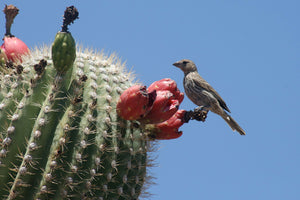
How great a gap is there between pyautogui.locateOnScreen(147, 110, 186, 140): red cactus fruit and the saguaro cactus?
0.22m

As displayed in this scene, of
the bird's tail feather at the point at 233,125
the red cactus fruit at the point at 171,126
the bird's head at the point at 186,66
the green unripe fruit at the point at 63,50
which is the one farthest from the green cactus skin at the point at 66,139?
the bird's tail feather at the point at 233,125

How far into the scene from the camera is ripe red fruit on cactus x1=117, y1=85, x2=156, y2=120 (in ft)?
10.6

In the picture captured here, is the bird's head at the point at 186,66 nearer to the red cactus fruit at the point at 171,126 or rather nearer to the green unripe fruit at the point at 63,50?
the red cactus fruit at the point at 171,126

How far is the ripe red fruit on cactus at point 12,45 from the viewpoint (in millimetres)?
4113

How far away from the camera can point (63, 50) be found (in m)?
3.31

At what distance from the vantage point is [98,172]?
323cm

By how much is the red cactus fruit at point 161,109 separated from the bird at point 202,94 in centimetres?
311

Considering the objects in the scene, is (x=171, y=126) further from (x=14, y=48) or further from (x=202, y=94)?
(x=202, y=94)

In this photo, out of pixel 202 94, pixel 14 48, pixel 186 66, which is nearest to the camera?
pixel 14 48

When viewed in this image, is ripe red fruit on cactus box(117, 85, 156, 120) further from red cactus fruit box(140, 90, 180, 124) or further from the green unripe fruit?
the green unripe fruit

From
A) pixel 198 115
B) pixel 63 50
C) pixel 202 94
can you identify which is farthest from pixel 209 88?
pixel 63 50

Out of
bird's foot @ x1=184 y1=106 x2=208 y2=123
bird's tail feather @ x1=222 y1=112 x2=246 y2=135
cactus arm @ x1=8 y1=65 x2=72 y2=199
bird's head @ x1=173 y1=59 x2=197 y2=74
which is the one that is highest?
bird's head @ x1=173 y1=59 x2=197 y2=74

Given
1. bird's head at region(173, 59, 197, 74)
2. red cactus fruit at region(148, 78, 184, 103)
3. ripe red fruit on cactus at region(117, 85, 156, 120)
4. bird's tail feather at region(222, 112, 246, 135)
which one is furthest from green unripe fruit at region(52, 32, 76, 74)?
bird's tail feather at region(222, 112, 246, 135)

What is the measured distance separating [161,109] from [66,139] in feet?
2.56
